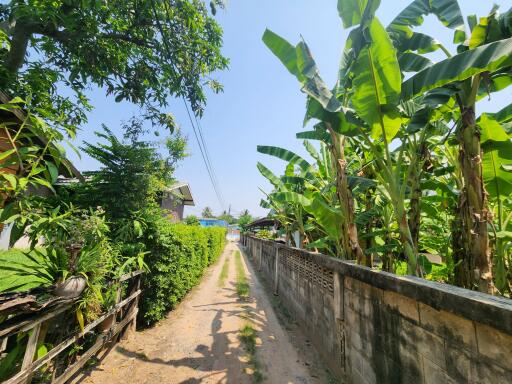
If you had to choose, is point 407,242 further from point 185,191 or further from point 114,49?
point 185,191

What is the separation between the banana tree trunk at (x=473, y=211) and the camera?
2.26m

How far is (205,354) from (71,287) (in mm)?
2753

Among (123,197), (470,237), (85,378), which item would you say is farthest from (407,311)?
(123,197)

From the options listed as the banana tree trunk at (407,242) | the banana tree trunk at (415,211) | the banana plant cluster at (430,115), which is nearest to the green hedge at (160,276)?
the banana plant cluster at (430,115)

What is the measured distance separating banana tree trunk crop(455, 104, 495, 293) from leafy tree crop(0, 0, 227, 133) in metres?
5.22

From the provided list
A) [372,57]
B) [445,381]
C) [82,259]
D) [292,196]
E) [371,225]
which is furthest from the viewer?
[371,225]

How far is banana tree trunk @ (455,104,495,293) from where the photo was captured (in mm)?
2258

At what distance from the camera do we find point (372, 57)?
8.83ft

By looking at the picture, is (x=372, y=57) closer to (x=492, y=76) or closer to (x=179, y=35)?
(x=492, y=76)

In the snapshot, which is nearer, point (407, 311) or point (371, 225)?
point (407, 311)

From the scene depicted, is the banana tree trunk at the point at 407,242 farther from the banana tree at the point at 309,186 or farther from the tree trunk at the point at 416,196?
the banana tree at the point at 309,186

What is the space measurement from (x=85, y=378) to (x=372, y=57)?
18.6ft

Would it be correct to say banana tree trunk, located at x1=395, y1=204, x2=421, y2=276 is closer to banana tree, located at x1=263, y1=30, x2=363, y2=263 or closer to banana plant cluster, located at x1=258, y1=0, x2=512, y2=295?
banana plant cluster, located at x1=258, y1=0, x2=512, y2=295

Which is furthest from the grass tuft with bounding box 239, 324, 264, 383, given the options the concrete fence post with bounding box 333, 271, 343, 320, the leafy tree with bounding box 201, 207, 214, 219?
the leafy tree with bounding box 201, 207, 214, 219
